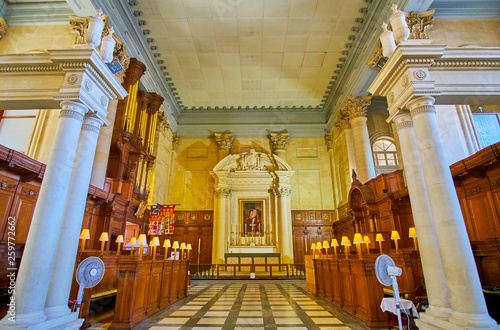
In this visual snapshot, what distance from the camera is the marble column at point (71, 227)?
318 cm

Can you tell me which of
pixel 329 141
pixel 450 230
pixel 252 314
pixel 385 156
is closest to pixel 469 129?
pixel 450 230

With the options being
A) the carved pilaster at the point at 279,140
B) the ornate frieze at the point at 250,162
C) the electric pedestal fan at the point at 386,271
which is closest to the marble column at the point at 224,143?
the ornate frieze at the point at 250,162

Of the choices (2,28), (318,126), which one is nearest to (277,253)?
(318,126)

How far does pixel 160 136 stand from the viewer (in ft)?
44.7

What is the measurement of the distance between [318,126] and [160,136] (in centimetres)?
950

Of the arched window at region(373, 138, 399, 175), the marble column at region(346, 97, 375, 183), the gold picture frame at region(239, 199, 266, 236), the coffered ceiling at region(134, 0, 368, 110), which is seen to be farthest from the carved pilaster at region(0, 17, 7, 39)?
the arched window at region(373, 138, 399, 175)

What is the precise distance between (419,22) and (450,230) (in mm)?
7367

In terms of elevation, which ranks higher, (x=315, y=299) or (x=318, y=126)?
(x=318, y=126)

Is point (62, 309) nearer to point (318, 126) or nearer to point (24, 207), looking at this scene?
point (24, 207)

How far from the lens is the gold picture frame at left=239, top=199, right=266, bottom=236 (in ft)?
47.2

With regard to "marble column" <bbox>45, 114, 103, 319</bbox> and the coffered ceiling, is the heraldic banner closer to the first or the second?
the coffered ceiling

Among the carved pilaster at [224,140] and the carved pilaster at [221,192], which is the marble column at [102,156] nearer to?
the carved pilaster at [221,192]

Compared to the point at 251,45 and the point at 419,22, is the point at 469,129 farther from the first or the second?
the point at 251,45

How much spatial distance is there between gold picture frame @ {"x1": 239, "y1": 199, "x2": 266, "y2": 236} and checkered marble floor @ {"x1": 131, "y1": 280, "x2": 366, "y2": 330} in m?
7.64
